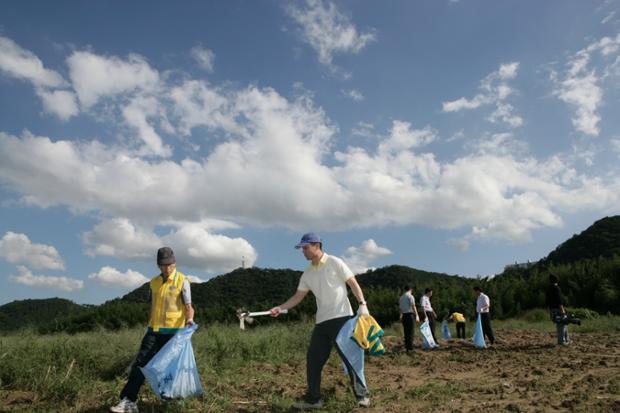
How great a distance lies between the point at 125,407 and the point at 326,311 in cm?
225

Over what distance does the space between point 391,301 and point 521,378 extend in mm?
29582

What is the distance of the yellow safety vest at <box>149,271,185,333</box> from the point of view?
17.9ft

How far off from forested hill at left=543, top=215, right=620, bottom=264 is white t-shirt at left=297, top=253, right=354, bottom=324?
45.8m

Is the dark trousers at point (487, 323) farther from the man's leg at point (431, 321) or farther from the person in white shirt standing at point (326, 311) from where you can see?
the person in white shirt standing at point (326, 311)

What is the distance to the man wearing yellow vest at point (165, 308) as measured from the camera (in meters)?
5.42

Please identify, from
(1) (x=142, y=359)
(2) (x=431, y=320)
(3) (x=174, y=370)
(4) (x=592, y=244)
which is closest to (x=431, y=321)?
(2) (x=431, y=320)

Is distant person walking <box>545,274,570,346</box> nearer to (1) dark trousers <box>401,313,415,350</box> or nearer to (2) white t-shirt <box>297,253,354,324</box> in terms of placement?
(1) dark trousers <box>401,313,415,350</box>

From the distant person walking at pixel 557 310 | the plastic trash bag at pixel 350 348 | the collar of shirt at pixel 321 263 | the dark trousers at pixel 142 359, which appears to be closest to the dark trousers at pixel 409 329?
the distant person walking at pixel 557 310

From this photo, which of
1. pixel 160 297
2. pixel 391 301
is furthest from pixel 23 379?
pixel 391 301

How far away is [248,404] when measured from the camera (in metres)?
5.90

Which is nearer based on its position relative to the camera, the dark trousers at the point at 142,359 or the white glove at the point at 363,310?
the dark trousers at the point at 142,359

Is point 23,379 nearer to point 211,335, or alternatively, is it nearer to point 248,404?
point 248,404

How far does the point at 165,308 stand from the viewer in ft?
17.9

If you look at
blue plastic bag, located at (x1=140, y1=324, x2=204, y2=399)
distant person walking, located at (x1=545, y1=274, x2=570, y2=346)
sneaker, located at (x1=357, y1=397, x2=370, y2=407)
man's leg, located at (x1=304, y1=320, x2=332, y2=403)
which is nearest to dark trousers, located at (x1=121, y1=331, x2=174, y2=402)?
blue plastic bag, located at (x1=140, y1=324, x2=204, y2=399)
